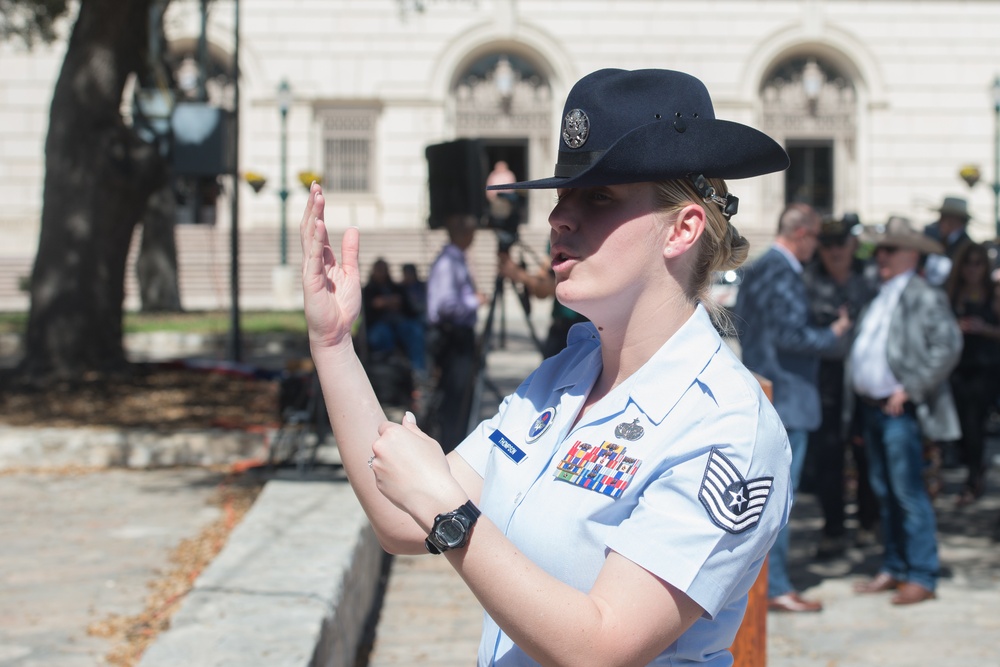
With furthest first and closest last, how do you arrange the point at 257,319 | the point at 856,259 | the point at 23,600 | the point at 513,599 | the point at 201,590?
the point at 257,319 → the point at 856,259 → the point at 23,600 → the point at 201,590 → the point at 513,599

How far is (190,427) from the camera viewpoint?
9.38 m

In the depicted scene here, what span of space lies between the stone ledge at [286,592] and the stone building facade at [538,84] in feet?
92.1

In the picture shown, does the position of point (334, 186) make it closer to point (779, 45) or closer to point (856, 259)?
point (779, 45)

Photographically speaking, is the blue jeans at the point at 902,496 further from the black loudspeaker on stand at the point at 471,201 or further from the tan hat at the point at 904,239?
the black loudspeaker on stand at the point at 471,201

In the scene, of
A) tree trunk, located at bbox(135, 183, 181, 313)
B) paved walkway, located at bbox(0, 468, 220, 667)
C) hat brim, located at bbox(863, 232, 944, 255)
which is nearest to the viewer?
paved walkway, located at bbox(0, 468, 220, 667)


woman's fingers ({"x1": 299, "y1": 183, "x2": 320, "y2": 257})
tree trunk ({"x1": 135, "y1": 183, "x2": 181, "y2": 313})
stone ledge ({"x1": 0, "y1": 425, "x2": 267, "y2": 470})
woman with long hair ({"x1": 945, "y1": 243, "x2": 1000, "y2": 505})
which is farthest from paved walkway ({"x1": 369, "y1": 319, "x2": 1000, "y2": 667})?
tree trunk ({"x1": 135, "y1": 183, "x2": 181, "y2": 313})

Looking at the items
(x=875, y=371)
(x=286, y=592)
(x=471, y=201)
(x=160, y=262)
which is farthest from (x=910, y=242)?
(x=160, y=262)

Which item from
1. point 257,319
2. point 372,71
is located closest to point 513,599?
point 257,319

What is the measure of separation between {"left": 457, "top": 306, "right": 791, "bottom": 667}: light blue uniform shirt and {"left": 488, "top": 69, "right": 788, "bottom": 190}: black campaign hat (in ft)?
0.96

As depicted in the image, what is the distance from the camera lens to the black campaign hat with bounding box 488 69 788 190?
204 cm

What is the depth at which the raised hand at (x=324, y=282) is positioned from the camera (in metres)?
2.25

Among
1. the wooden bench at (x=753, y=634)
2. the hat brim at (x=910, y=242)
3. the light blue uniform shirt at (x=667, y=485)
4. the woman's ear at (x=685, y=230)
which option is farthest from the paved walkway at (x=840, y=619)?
the woman's ear at (x=685, y=230)

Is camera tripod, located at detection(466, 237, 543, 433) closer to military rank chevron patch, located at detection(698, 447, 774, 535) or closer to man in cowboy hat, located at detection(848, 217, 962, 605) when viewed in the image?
man in cowboy hat, located at detection(848, 217, 962, 605)

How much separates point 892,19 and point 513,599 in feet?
120
